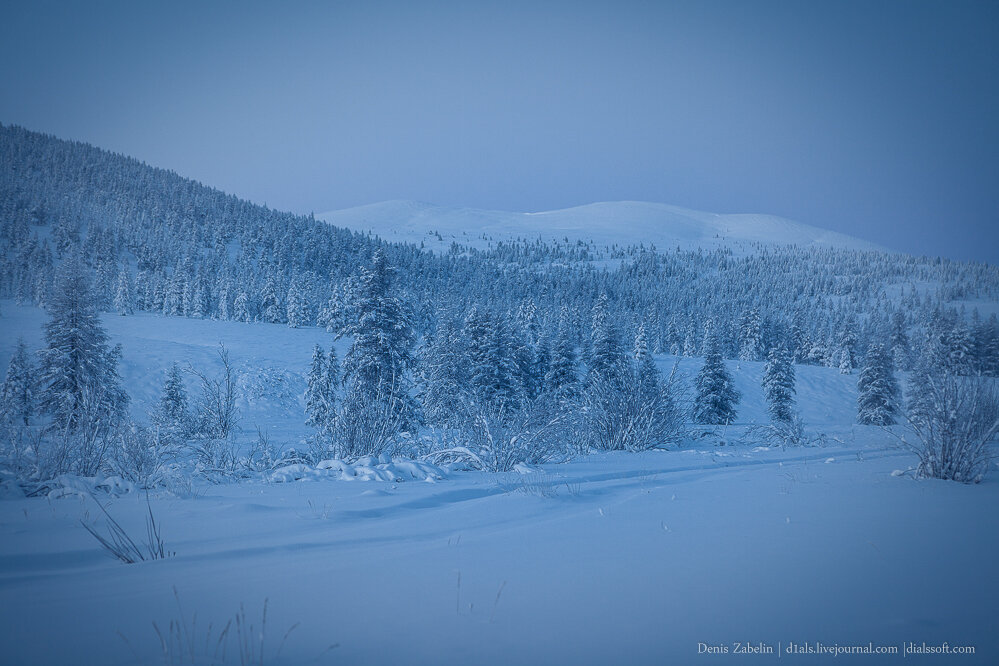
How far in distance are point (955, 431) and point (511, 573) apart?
5280 millimetres

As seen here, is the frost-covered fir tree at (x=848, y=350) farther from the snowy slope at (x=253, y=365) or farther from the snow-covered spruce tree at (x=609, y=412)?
the snow-covered spruce tree at (x=609, y=412)

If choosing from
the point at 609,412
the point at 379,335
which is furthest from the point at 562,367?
the point at 609,412

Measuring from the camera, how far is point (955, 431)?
15.7ft

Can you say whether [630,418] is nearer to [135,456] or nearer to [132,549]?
[135,456]

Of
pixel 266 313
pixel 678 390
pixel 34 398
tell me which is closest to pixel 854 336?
pixel 678 390

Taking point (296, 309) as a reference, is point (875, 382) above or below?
below

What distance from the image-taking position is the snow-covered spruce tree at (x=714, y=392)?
31.9m

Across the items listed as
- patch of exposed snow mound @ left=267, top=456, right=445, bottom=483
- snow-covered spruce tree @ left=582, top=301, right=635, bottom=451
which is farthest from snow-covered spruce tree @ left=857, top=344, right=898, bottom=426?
patch of exposed snow mound @ left=267, top=456, right=445, bottom=483

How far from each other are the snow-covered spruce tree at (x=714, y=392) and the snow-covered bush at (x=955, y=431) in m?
27.6

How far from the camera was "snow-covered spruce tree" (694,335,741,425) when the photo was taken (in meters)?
31.9

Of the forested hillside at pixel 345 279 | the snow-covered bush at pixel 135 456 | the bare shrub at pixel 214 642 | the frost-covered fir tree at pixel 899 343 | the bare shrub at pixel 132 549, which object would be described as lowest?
the snow-covered bush at pixel 135 456

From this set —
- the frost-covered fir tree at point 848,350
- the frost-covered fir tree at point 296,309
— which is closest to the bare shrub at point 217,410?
the frost-covered fir tree at point 848,350

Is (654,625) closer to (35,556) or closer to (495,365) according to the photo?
(35,556)

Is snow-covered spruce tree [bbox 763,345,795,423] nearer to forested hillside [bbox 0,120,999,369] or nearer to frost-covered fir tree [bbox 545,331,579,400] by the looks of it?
forested hillside [bbox 0,120,999,369]
